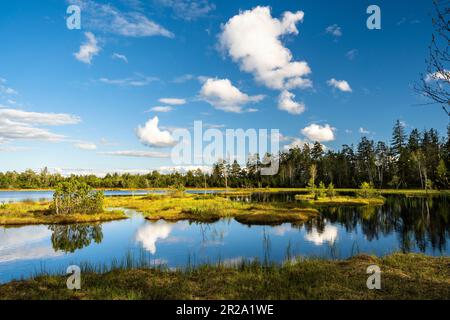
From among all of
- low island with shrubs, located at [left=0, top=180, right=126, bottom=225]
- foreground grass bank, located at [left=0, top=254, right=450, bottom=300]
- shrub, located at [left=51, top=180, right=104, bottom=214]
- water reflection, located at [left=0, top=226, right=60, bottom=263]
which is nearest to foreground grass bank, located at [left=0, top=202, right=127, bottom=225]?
low island with shrubs, located at [left=0, top=180, right=126, bottom=225]

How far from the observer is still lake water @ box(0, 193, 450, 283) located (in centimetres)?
1966

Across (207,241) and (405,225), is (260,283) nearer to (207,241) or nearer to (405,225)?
(207,241)

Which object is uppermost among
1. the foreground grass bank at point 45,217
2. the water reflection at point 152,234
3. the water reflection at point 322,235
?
the foreground grass bank at point 45,217

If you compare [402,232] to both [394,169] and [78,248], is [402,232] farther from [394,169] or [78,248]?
[394,169]

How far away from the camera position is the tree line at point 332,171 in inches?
3674

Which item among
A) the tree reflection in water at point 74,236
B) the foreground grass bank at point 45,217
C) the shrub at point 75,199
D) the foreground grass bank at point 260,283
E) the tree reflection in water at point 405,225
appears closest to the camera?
the foreground grass bank at point 260,283

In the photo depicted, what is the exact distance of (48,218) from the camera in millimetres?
36938

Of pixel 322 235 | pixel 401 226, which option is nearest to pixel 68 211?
pixel 322 235

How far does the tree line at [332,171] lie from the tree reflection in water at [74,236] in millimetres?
44759

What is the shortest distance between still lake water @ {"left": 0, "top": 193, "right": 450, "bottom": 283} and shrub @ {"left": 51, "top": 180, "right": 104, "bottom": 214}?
552 centimetres

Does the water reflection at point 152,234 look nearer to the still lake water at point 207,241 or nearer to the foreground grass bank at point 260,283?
the still lake water at point 207,241

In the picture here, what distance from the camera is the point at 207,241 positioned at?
25641mm

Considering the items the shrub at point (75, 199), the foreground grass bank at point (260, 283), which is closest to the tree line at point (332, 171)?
the shrub at point (75, 199)
